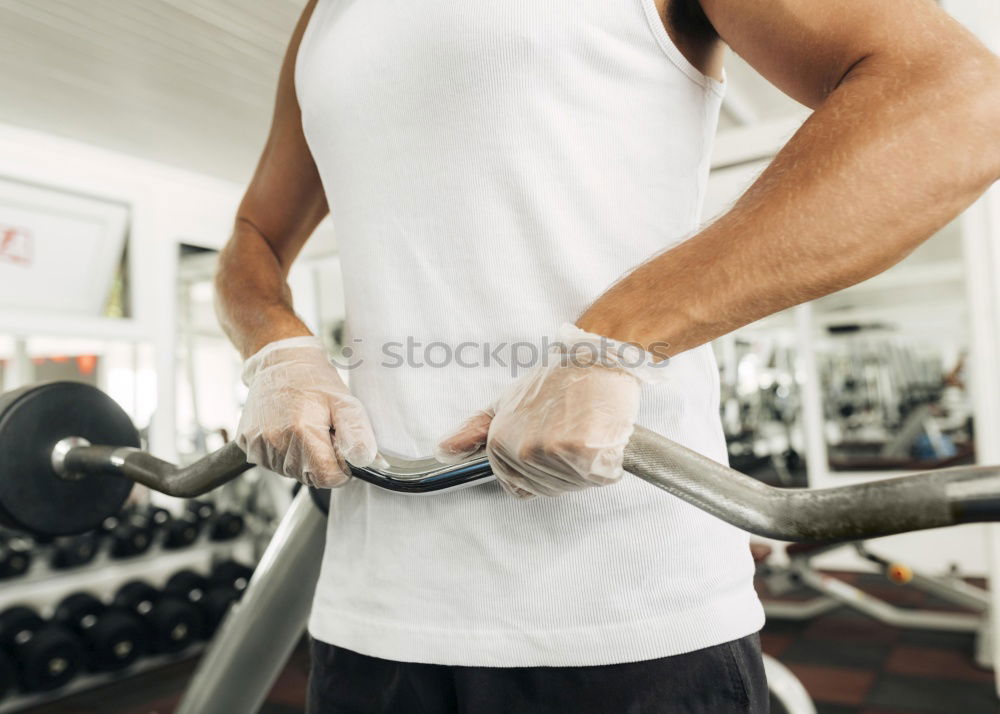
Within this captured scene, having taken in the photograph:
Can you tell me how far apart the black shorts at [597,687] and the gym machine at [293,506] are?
0.16m

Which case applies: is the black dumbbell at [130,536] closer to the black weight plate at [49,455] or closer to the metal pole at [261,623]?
the metal pole at [261,623]

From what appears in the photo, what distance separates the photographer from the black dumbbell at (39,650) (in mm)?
3004

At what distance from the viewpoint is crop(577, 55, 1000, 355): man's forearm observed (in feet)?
1.45

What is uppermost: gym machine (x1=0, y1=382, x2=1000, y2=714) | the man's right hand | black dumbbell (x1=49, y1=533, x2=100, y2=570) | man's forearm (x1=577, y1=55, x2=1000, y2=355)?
man's forearm (x1=577, y1=55, x2=1000, y2=355)

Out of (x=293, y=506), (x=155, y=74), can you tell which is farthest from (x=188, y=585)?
(x=293, y=506)

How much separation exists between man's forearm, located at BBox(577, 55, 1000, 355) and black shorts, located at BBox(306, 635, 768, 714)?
0.79ft

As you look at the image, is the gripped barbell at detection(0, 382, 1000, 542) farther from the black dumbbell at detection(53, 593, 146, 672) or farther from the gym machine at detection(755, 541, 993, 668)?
the black dumbbell at detection(53, 593, 146, 672)

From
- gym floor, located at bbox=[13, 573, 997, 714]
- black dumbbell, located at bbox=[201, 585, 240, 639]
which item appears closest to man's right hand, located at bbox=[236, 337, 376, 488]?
gym floor, located at bbox=[13, 573, 997, 714]

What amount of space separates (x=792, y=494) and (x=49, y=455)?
72 centimetres

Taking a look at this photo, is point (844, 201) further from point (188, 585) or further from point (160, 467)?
point (188, 585)

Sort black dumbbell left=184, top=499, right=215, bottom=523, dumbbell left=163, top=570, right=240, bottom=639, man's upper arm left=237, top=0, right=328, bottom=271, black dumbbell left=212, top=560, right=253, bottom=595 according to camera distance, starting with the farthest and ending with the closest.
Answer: black dumbbell left=184, top=499, right=215, bottom=523
black dumbbell left=212, top=560, right=253, bottom=595
dumbbell left=163, top=570, right=240, bottom=639
man's upper arm left=237, top=0, right=328, bottom=271

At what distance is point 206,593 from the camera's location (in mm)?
3773

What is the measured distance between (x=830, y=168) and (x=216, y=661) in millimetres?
952

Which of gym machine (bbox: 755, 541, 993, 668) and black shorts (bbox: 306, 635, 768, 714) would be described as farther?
gym machine (bbox: 755, 541, 993, 668)
